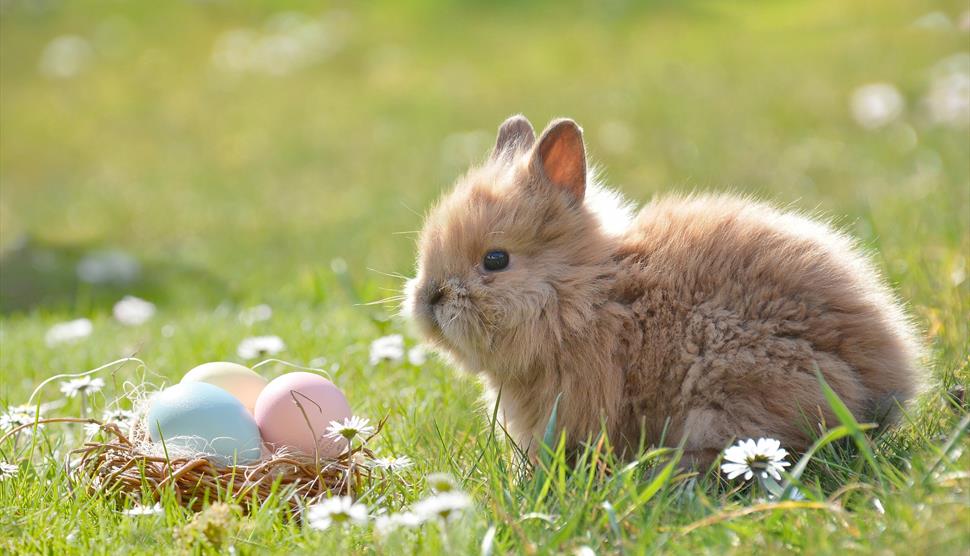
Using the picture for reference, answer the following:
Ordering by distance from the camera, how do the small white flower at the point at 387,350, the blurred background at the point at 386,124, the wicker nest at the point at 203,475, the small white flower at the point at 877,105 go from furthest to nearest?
the small white flower at the point at 877,105
the blurred background at the point at 386,124
the small white flower at the point at 387,350
the wicker nest at the point at 203,475

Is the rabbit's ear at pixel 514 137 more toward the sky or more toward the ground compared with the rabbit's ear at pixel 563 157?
more toward the sky

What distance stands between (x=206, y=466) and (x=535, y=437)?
89cm

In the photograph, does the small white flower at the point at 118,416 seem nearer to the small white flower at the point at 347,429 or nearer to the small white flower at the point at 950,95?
the small white flower at the point at 347,429

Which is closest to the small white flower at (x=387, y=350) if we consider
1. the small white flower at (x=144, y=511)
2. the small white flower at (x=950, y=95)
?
the small white flower at (x=144, y=511)

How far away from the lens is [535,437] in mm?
2879

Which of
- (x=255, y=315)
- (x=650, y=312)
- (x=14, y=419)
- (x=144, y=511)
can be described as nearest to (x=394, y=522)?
(x=144, y=511)

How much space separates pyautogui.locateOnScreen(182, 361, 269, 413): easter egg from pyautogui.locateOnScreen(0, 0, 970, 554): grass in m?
0.41

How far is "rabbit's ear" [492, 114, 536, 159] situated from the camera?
340cm

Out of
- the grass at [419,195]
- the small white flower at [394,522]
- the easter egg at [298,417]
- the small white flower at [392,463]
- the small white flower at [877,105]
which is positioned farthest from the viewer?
the small white flower at [877,105]

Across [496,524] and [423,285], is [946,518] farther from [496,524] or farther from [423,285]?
[423,285]

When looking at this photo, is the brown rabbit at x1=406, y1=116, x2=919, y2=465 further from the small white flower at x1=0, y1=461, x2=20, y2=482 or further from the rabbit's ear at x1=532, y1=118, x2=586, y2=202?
the small white flower at x1=0, y1=461, x2=20, y2=482

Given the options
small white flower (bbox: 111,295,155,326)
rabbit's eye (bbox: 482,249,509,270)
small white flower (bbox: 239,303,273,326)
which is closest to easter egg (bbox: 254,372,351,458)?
rabbit's eye (bbox: 482,249,509,270)

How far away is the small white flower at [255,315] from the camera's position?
4.79 m

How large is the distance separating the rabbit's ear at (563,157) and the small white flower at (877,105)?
6230 millimetres
